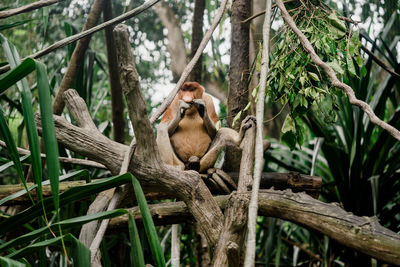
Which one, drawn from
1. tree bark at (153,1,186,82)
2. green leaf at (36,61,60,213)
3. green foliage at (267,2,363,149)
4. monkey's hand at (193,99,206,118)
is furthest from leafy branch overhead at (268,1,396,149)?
tree bark at (153,1,186,82)

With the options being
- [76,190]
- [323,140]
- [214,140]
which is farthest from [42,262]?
[323,140]

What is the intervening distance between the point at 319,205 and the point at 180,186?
0.74 meters

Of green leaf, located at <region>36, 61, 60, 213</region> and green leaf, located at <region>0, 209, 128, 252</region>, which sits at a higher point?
green leaf, located at <region>36, 61, 60, 213</region>

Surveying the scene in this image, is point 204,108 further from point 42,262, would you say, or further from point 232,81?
point 42,262

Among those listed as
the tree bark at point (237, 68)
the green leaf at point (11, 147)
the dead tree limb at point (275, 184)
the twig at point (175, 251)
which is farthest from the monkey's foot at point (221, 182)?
the green leaf at point (11, 147)

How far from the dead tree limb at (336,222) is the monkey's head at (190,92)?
4.41ft

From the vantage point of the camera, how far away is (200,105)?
3551 mm

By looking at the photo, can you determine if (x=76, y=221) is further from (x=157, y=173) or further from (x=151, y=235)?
(x=157, y=173)

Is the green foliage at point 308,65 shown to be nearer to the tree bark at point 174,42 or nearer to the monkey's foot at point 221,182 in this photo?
the monkey's foot at point 221,182

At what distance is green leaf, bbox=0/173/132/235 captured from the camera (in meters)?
1.64

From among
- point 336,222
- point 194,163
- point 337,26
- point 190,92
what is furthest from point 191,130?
point 336,222

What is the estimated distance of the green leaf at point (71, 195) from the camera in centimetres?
164

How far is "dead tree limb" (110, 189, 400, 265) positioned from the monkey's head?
1.34 metres

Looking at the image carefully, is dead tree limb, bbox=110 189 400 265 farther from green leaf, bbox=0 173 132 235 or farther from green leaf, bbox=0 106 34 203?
green leaf, bbox=0 106 34 203
